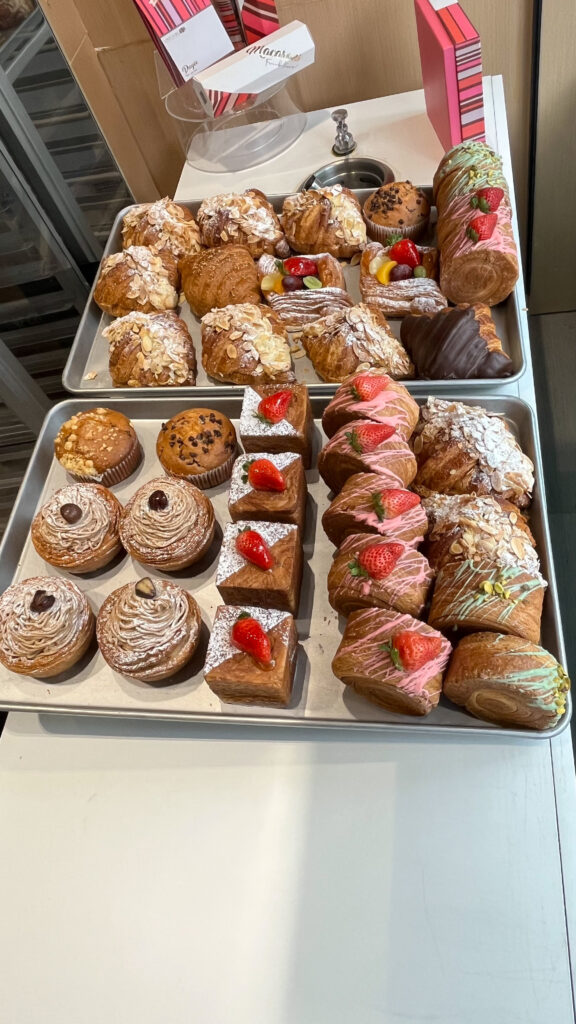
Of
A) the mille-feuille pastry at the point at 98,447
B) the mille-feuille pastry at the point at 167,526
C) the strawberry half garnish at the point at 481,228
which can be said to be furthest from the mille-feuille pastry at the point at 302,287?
the mille-feuille pastry at the point at 167,526

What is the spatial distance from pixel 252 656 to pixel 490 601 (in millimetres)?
530

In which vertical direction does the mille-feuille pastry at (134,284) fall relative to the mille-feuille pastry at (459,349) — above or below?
above

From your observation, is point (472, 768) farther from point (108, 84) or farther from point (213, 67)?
A: point (108, 84)

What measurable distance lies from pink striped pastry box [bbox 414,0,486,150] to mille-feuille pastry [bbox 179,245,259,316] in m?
0.84

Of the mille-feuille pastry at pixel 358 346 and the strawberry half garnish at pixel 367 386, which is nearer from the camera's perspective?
the strawberry half garnish at pixel 367 386

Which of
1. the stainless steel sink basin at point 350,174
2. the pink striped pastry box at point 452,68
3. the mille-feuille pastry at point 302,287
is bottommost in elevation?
the stainless steel sink basin at point 350,174

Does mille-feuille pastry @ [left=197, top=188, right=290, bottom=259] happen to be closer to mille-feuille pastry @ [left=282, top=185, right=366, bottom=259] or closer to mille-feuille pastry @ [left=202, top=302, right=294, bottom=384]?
mille-feuille pastry @ [left=282, top=185, right=366, bottom=259]

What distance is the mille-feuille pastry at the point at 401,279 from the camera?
7.15 feet

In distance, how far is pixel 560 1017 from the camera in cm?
124

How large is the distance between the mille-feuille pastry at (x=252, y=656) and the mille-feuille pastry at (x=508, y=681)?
358 mm

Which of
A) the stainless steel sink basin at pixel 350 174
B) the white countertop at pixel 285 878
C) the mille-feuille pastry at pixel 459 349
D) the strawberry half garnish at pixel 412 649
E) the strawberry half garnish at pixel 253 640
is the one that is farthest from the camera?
the stainless steel sink basin at pixel 350 174

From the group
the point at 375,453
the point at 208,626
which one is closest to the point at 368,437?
the point at 375,453

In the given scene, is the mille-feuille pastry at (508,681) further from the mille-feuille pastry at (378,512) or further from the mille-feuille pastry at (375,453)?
the mille-feuille pastry at (375,453)

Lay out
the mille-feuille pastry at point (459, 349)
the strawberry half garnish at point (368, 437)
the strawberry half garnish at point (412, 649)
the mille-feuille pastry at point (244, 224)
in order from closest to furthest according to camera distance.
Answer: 1. the strawberry half garnish at point (412, 649)
2. the strawberry half garnish at point (368, 437)
3. the mille-feuille pastry at point (459, 349)
4. the mille-feuille pastry at point (244, 224)
